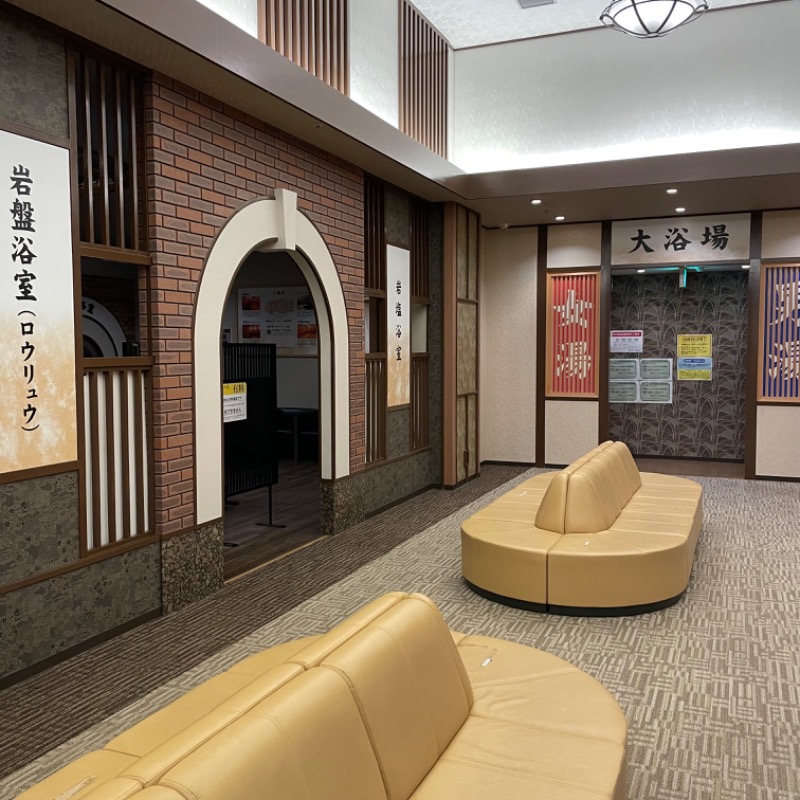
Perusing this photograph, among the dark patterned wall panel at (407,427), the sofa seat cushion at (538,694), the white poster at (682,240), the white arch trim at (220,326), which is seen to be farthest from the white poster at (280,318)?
the sofa seat cushion at (538,694)

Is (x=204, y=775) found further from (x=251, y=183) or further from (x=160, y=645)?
(x=251, y=183)

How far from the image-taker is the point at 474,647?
2891 millimetres

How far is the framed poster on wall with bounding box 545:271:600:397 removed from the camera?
8938mm

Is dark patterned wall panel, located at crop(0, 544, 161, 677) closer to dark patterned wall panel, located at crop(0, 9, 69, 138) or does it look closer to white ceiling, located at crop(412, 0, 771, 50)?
dark patterned wall panel, located at crop(0, 9, 69, 138)

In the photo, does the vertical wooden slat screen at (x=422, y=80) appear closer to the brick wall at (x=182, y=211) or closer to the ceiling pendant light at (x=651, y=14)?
the brick wall at (x=182, y=211)

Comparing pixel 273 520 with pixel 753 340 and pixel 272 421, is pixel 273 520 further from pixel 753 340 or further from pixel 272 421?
pixel 753 340

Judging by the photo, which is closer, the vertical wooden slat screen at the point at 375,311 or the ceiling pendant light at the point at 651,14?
the ceiling pendant light at the point at 651,14

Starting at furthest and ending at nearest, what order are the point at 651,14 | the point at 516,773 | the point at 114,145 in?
the point at 651,14 → the point at 114,145 → the point at 516,773

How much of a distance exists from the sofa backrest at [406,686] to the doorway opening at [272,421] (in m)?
2.99

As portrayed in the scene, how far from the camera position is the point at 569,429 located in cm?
911

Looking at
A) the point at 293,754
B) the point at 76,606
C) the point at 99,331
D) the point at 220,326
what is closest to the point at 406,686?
the point at 293,754

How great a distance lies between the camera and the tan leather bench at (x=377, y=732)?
5.15ft

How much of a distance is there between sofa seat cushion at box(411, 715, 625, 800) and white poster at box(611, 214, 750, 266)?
7200 millimetres

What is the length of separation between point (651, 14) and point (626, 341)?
18.4 feet
